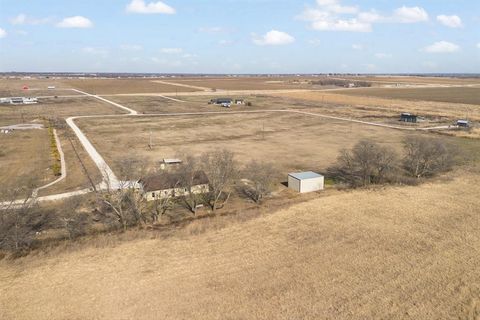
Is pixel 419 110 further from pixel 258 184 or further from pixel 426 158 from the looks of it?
pixel 258 184

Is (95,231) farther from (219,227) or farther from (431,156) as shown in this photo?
(431,156)

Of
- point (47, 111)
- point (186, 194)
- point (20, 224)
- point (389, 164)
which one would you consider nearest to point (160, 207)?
point (186, 194)

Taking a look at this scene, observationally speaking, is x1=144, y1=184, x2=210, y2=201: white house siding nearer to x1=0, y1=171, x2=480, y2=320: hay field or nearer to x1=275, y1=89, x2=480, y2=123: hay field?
x1=0, y1=171, x2=480, y2=320: hay field

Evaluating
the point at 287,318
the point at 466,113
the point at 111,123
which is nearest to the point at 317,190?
the point at 287,318

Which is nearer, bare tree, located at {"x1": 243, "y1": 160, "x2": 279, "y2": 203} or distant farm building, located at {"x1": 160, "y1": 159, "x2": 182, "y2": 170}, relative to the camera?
bare tree, located at {"x1": 243, "y1": 160, "x2": 279, "y2": 203}

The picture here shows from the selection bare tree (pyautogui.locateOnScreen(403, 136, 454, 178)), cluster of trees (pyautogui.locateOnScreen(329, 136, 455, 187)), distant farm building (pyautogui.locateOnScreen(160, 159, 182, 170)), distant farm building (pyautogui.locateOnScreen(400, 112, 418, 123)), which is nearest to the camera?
cluster of trees (pyautogui.locateOnScreen(329, 136, 455, 187))

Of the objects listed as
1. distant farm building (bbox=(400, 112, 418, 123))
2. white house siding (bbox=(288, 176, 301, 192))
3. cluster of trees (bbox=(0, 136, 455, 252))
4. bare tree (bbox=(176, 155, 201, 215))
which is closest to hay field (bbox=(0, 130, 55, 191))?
cluster of trees (bbox=(0, 136, 455, 252))
